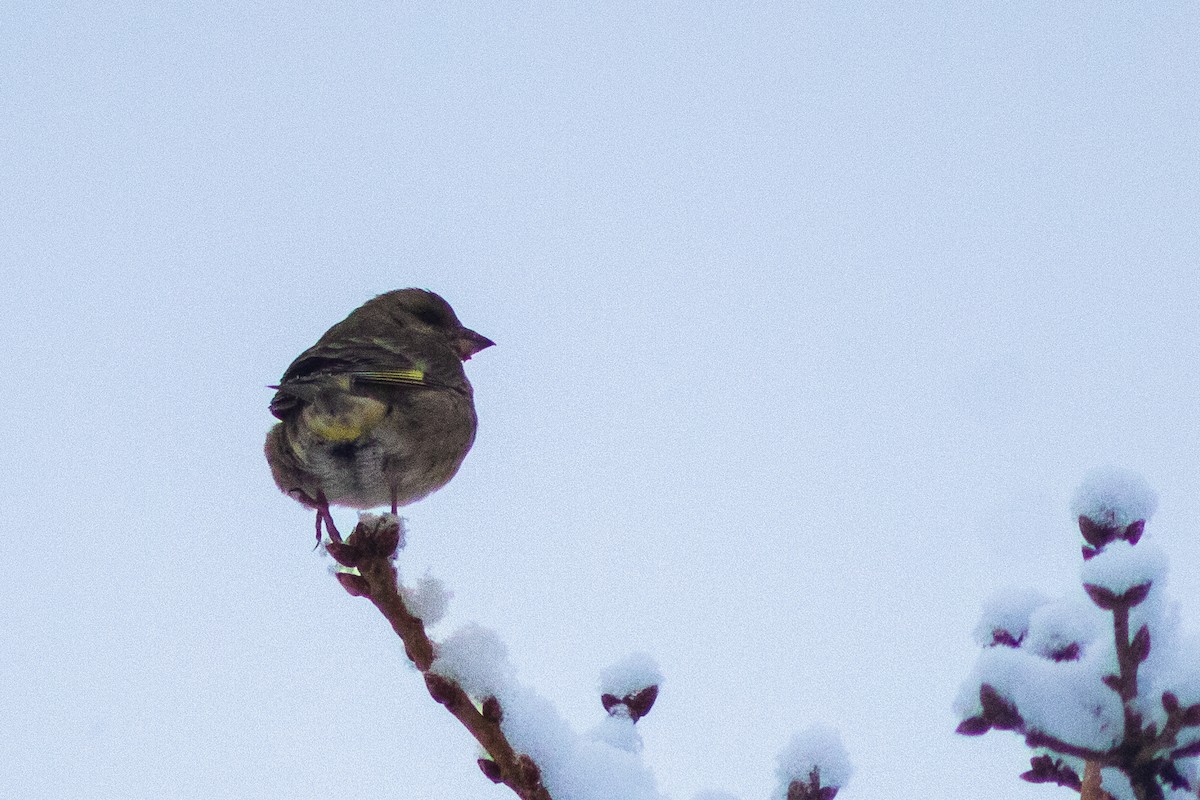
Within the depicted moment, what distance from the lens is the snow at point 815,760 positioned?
1.72 metres

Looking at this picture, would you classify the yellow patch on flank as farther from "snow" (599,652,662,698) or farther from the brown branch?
"snow" (599,652,662,698)

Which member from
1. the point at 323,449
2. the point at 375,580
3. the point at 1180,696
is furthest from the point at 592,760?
the point at 323,449

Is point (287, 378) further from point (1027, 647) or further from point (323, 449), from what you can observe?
point (1027, 647)

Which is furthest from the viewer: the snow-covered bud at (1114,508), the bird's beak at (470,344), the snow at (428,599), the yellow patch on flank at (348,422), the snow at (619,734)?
the bird's beak at (470,344)

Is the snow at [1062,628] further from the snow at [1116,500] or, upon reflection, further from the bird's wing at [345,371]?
the bird's wing at [345,371]

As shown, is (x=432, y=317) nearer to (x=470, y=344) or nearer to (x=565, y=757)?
(x=470, y=344)

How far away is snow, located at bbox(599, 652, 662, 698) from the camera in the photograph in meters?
1.98

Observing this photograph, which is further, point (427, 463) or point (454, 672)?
point (427, 463)

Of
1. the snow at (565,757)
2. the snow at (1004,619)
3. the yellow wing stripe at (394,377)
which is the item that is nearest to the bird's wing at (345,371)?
the yellow wing stripe at (394,377)

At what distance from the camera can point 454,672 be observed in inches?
70.7

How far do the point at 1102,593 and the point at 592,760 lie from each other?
77 cm

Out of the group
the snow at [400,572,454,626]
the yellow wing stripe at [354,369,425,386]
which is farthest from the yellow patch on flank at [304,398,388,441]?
the snow at [400,572,454,626]

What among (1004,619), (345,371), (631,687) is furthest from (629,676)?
(345,371)

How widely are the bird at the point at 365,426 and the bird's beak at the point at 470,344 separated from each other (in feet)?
2.74
